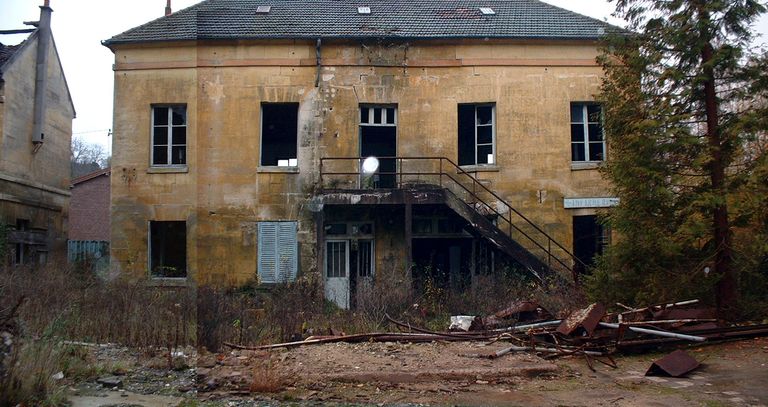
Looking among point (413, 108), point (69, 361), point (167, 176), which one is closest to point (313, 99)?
point (413, 108)

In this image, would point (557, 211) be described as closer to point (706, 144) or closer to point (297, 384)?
point (706, 144)

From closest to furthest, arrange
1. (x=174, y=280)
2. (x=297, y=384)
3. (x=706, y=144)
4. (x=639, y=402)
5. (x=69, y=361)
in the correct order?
(x=639, y=402) < (x=297, y=384) < (x=69, y=361) < (x=706, y=144) < (x=174, y=280)

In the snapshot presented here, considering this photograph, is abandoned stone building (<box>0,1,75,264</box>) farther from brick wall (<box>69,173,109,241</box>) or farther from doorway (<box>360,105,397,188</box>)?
doorway (<box>360,105,397,188</box>)

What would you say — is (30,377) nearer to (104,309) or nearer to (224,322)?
(224,322)

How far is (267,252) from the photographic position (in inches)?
704

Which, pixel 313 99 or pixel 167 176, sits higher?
pixel 313 99

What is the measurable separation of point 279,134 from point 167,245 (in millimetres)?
4535

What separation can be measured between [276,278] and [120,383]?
976 centimetres

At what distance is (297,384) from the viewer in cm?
798

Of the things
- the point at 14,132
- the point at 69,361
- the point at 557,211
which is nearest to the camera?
the point at 69,361

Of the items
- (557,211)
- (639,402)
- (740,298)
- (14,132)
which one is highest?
(14,132)

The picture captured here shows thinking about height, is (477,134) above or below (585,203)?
above

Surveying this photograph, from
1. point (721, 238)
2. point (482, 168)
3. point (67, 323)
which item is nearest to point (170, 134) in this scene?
point (67, 323)

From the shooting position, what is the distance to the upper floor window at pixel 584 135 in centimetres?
1838
